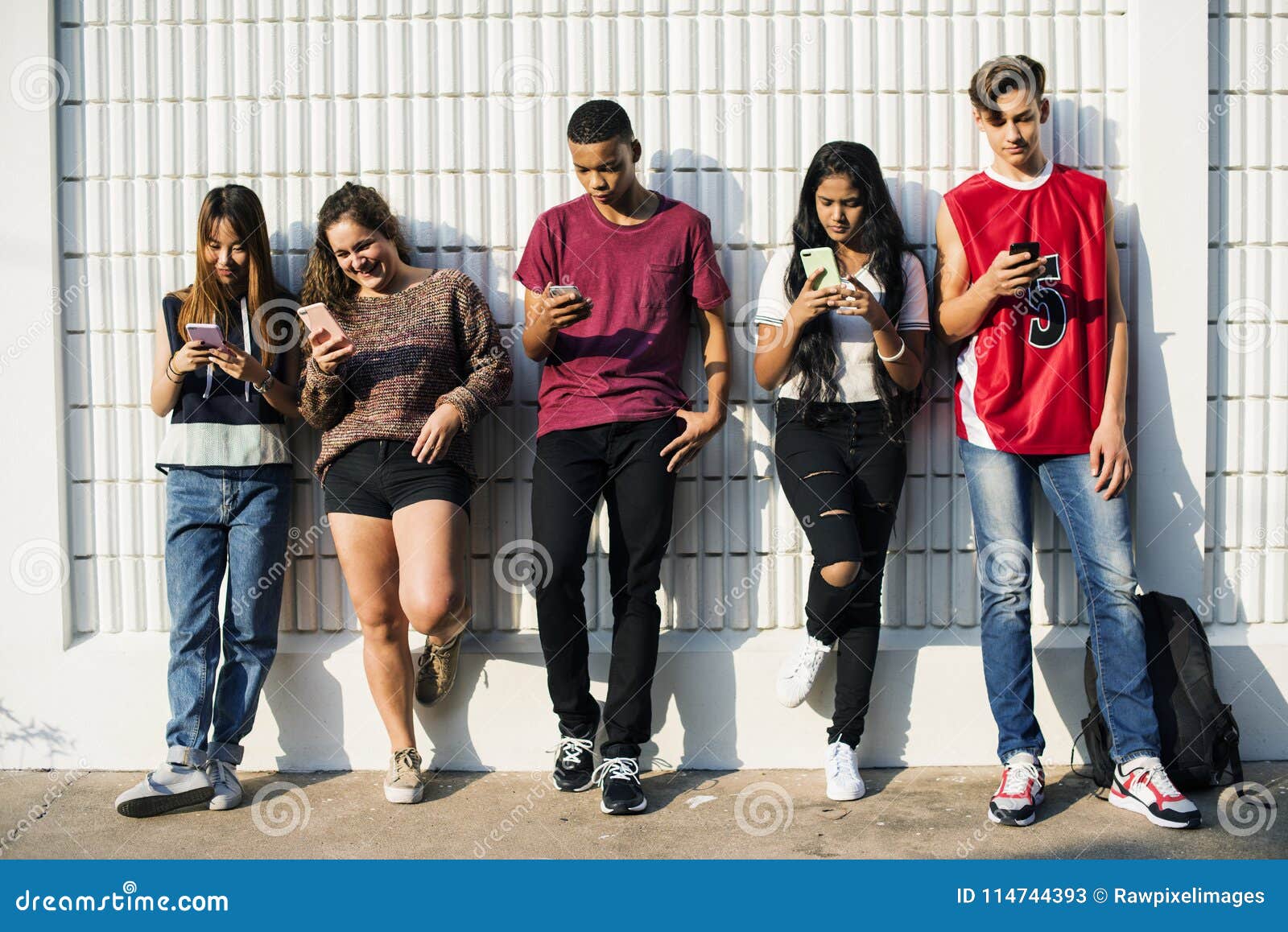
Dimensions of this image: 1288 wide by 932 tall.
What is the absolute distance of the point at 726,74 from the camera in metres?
4.10

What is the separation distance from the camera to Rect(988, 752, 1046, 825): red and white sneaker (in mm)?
3543

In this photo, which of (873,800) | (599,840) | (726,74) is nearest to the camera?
(599,840)

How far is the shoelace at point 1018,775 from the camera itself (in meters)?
3.60

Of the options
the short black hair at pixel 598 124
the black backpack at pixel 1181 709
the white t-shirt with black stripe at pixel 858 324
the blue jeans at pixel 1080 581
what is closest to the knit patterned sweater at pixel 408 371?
the short black hair at pixel 598 124

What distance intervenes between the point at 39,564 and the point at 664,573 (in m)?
2.31

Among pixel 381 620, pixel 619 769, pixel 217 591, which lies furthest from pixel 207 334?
pixel 619 769

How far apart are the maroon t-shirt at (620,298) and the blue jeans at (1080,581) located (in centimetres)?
113

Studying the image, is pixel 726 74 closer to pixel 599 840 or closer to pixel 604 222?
pixel 604 222

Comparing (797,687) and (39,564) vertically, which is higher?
(39,564)

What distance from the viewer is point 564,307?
141 inches

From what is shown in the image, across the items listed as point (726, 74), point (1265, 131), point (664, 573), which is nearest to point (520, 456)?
point (664, 573)

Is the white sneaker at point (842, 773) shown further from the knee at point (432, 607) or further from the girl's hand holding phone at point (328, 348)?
the girl's hand holding phone at point (328, 348)

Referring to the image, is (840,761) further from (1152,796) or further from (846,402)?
(846,402)
